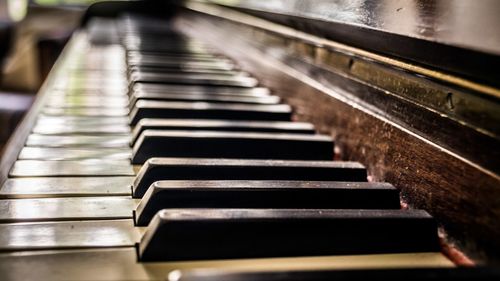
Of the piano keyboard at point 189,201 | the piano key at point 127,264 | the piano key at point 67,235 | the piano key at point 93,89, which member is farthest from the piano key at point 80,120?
the piano key at point 127,264

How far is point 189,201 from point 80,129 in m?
0.72

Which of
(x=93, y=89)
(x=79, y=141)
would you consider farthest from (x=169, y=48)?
(x=79, y=141)

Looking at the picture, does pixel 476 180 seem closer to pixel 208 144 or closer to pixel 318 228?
pixel 318 228

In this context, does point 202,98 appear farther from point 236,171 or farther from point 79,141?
point 236,171

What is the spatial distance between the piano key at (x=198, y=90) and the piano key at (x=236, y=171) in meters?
0.78

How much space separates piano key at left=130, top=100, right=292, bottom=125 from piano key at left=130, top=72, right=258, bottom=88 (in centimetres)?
36

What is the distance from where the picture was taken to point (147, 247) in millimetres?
763

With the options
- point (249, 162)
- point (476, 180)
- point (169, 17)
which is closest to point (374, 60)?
point (249, 162)

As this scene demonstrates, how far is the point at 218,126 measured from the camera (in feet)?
4.69

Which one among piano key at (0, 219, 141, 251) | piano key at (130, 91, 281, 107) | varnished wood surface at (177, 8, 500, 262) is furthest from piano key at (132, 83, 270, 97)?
piano key at (0, 219, 141, 251)

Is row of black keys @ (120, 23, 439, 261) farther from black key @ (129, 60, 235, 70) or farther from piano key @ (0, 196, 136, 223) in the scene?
black key @ (129, 60, 235, 70)

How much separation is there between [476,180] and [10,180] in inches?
33.0

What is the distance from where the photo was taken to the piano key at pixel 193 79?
2.02 metres

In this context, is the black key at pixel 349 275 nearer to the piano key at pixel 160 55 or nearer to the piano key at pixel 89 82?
the piano key at pixel 89 82
